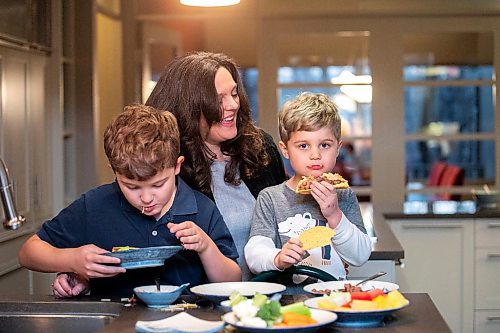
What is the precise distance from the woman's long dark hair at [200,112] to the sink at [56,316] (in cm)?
59

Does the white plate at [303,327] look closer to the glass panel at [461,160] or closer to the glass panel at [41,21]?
the glass panel at [41,21]

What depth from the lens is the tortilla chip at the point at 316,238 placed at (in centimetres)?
221

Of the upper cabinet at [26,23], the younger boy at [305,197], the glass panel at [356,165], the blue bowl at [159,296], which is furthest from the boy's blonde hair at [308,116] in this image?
the glass panel at [356,165]

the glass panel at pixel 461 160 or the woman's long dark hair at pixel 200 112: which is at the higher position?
the woman's long dark hair at pixel 200 112

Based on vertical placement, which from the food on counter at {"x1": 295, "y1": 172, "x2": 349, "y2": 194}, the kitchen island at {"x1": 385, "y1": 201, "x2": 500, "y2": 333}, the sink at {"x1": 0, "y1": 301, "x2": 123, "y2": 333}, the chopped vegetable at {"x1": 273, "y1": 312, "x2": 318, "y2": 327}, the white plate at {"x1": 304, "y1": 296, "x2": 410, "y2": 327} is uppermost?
the food on counter at {"x1": 295, "y1": 172, "x2": 349, "y2": 194}

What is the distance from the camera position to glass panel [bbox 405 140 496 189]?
23.9ft

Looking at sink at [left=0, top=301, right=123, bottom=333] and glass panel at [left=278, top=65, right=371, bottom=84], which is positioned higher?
glass panel at [left=278, top=65, right=371, bottom=84]

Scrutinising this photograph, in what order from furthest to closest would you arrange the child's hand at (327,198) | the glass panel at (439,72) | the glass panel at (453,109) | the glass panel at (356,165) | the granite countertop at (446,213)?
the glass panel at (356,165)
the glass panel at (439,72)
the glass panel at (453,109)
the granite countertop at (446,213)
the child's hand at (327,198)

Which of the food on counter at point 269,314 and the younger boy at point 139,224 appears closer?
the food on counter at point 269,314

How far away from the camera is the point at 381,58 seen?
6867 millimetres

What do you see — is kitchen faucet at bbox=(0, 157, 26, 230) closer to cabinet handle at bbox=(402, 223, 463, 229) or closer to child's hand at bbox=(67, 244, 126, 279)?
child's hand at bbox=(67, 244, 126, 279)

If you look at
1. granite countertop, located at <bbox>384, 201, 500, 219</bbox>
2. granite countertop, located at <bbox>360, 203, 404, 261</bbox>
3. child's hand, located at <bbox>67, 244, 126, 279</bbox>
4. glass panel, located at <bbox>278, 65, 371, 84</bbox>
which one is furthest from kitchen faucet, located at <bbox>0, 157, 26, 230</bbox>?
glass panel, located at <bbox>278, 65, 371, 84</bbox>

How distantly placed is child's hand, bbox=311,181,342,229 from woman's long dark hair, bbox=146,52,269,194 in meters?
0.34

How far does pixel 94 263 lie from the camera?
81.9 inches
